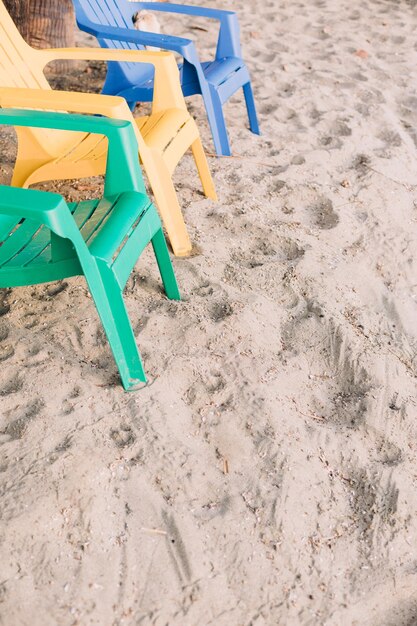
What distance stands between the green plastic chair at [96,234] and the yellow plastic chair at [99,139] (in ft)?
1.04

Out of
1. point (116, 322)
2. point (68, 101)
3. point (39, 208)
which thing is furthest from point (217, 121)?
point (39, 208)

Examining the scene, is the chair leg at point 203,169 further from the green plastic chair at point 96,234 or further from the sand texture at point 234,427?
the green plastic chair at point 96,234

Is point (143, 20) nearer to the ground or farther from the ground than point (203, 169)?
farther from the ground

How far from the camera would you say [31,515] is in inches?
77.0

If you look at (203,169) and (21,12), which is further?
(21,12)

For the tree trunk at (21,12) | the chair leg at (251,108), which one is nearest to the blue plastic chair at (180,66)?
the chair leg at (251,108)

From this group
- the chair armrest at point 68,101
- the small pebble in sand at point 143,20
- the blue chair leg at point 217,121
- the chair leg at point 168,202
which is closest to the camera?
the chair armrest at point 68,101

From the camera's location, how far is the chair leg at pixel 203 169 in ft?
11.2

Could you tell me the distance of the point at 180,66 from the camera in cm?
385

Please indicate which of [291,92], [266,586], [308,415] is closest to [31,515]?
[266,586]

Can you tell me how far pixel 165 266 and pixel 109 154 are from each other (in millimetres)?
481

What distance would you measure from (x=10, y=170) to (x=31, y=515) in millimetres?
2191

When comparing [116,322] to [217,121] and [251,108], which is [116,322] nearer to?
[217,121]

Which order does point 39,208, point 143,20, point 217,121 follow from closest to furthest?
point 39,208 < point 217,121 < point 143,20
